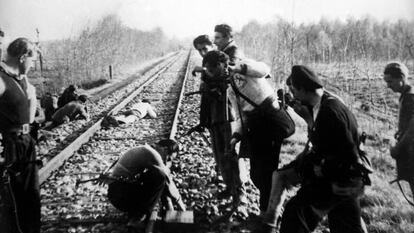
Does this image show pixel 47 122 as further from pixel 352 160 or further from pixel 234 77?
pixel 352 160

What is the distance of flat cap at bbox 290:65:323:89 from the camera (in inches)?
101

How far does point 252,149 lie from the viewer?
3.48 metres

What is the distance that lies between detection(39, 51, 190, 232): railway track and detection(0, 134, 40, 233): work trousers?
447 mm

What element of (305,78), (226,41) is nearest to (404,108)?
(305,78)

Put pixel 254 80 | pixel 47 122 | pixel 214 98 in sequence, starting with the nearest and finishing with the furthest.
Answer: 1. pixel 254 80
2. pixel 214 98
3. pixel 47 122

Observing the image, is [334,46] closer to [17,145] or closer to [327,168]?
[327,168]

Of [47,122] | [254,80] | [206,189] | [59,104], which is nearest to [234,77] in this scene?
[254,80]

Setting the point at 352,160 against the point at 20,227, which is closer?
the point at 352,160

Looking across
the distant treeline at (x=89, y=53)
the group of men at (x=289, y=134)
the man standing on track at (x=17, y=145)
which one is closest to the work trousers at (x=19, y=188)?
the man standing on track at (x=17, y=145)

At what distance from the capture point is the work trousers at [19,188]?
301cm

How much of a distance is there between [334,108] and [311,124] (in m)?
0.32

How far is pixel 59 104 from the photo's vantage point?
9.76 metres

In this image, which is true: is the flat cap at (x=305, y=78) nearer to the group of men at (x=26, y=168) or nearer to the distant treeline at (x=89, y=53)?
the group of men at (x=26, y=168)

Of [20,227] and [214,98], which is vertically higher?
[214,98]
